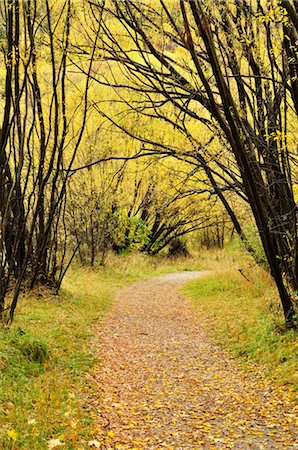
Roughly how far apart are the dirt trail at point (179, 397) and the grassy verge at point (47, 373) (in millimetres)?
238

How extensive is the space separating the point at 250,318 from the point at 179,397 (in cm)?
347

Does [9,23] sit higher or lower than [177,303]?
higher

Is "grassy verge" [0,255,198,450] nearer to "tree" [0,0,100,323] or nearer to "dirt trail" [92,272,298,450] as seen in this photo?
"dirt trail" [92,272,298,450]

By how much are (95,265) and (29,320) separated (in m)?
9.31

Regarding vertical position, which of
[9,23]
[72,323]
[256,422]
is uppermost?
[9,23]

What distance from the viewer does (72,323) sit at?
26.9ft

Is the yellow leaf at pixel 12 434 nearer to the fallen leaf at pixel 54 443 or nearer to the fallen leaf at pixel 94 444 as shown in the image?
the fallen leaf at pixel 54 443

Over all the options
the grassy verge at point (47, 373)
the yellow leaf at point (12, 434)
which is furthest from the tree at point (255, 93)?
the yellow leaf at point (12, 434)

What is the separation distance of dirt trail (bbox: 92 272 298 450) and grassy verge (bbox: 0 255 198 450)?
238 mm

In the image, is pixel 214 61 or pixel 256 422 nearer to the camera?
pixel 256 422

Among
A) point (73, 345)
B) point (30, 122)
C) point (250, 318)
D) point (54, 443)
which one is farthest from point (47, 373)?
point (30, 122)

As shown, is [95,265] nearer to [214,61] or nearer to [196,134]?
[196,134]

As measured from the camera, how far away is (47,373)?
17.5 ft

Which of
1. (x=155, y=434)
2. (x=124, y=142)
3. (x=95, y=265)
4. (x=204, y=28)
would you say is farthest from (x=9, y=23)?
(x=95, y=265)
